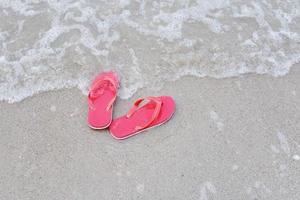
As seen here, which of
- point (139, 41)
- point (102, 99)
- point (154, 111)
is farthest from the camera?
point (139, 41)

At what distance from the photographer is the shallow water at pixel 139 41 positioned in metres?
2.66

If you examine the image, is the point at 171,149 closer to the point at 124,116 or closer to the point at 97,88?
the point at 124,116

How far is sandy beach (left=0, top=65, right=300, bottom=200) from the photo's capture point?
→ 2.10 m

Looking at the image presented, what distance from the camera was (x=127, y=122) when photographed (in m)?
2.37

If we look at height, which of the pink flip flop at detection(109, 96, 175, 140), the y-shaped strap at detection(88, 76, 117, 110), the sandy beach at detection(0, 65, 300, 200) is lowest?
the sandy beach at detection(0, 65, 300, 200)

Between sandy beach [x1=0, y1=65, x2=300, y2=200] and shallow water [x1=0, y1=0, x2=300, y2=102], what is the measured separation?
0.46 feet

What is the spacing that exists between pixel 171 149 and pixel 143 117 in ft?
0.89

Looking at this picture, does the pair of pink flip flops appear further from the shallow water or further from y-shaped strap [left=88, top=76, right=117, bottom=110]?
the shallow water

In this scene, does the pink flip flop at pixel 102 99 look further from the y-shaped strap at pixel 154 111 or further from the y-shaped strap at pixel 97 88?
the y-shaped strap at pixel 154 111

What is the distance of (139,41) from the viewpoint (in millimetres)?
2889

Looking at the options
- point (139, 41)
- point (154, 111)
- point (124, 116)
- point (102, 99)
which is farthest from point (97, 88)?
point (139, 41)

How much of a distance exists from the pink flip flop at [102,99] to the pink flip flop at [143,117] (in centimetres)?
7

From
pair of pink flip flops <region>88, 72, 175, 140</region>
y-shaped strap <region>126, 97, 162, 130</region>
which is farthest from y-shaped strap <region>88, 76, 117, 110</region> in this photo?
y-shaped strap <region>126, 97, 162, 130</region>

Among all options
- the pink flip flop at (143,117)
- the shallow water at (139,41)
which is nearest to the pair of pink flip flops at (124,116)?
the pink flip flop at (143,117)
